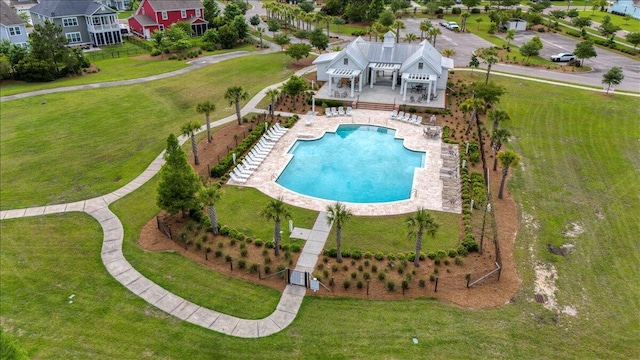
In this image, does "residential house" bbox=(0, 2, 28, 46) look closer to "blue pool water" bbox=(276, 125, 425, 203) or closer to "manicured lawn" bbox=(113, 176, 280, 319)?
"blue pool water" bbox=(276, 125, 425, 203)

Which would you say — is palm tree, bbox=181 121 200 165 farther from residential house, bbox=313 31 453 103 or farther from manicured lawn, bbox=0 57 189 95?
manicured lawn, bbox=0 57 189 95

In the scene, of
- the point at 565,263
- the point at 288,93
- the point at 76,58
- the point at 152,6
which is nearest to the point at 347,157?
the point at 288,93

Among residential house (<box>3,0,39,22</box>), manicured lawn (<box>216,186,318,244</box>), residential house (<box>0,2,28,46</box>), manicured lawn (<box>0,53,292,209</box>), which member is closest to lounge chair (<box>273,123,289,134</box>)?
manicured lawn (<box>0,53,292,209</box>)

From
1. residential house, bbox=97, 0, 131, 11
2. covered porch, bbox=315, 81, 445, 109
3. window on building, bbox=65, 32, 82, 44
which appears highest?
residential house, bbox=97, 0, 131, 11

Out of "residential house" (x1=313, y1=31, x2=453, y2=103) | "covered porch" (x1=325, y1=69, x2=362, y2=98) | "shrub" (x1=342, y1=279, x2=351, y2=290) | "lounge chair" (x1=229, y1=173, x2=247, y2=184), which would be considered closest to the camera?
"shrub" (x1=342, y1=279, x2=351, y2=290)

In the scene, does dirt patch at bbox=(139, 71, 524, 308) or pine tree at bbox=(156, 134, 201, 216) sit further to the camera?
pine tree at bbox=(156, 134, 201, 216)

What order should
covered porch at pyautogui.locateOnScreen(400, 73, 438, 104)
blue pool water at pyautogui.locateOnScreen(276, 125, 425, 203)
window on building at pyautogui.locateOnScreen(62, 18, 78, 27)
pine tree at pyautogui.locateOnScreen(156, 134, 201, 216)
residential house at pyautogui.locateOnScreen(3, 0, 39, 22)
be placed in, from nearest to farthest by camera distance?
pine tree at pyautogui.locateOnScreen(156, 134, 201, 216) → blue pool water at pyautogui.locateOnScreen(276, 125, 425, 203) → covered porch at pyautogui.locateOnScreen(400, 73, 438, 104) → window on building at pyautogui.locateOnScreen(62, 18, 78, 27) → residential house at pyautogui.locateOnScreen(3, 0, 39, 22)

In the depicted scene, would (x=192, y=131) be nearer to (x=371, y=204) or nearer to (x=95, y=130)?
(x=95, y=130)

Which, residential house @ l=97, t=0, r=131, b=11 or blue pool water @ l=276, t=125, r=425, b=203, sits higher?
residential house @ l=97, t=0, r=131, b=11
